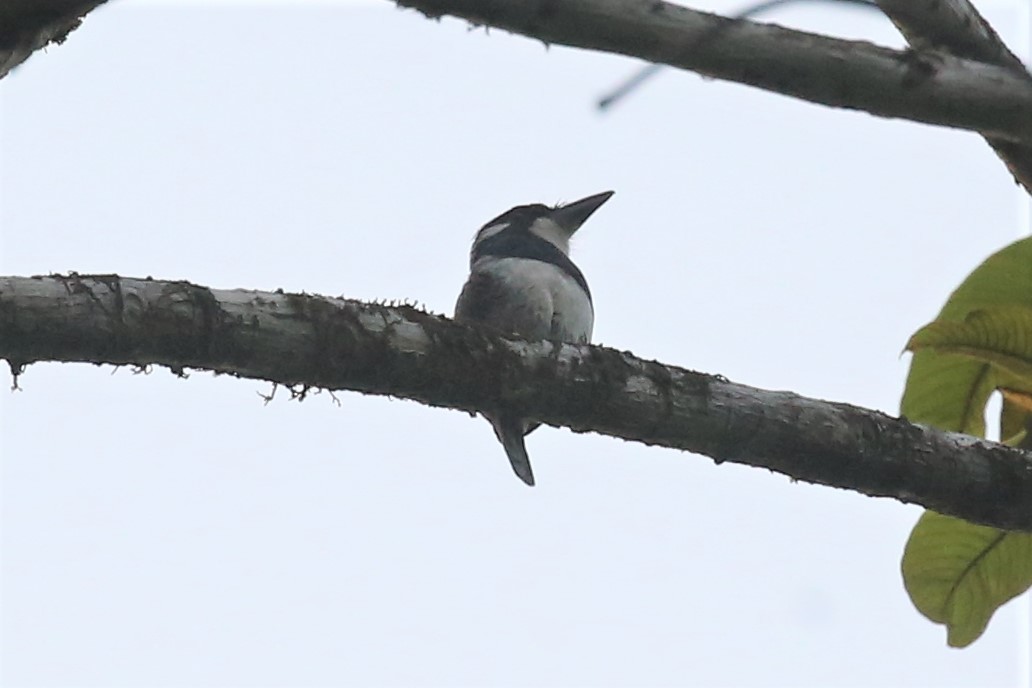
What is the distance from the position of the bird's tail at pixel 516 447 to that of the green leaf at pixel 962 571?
37.4 inches

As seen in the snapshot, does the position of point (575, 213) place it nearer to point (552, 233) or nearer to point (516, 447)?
point (552, 233)

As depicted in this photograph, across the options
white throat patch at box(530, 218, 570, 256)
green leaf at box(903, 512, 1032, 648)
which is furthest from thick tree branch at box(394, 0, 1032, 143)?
white throat patch at box(530, 218, 570, 256)

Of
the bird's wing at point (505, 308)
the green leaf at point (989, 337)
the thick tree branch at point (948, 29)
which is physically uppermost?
the bird's wing at point (505, 308)

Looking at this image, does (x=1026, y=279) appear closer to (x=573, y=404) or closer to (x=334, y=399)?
(x=573, y=404)

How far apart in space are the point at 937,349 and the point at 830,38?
1.14 metres

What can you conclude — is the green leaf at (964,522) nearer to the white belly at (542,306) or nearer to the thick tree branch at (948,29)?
the thick tree branch at (948,29)

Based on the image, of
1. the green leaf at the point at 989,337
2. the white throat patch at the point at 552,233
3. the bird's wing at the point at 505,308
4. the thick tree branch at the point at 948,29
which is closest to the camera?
the thick tree branch at the point at 948,29

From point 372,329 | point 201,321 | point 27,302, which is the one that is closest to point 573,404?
point 372,329

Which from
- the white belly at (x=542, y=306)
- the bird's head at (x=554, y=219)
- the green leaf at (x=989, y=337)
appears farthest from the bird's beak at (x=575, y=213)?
the green leaf at (x=989, y=337)

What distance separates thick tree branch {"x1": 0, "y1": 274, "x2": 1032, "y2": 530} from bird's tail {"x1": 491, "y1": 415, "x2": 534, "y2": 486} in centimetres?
33

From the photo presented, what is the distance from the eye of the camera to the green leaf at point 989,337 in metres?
2.83

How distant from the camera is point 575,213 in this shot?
566 centimetres

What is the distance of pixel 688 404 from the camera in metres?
2.74

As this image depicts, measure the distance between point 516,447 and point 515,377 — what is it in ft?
2.97
